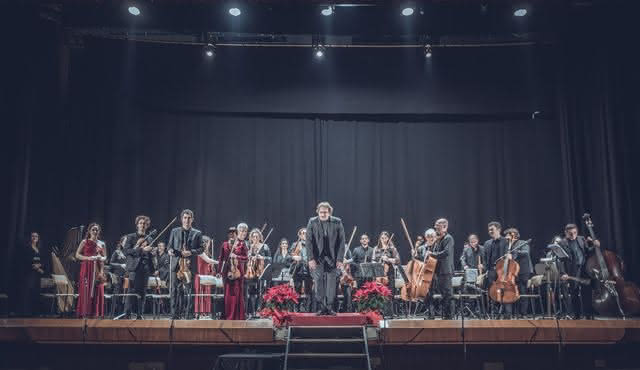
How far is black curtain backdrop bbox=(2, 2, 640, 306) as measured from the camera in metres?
13.2

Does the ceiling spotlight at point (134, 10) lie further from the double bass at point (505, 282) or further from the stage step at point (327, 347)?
the double bass at point (505, 282)

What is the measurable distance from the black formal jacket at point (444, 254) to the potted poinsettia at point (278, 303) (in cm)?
258

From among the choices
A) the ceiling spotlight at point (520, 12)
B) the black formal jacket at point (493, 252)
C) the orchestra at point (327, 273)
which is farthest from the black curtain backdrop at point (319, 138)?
the black formal jacket at point (493, 252)

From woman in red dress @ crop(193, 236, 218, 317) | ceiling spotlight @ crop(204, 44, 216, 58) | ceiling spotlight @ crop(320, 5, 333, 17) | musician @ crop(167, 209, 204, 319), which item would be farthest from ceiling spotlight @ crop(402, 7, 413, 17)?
woman in red dress @ crop(193, 236, 218, 317)

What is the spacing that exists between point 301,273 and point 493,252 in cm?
358

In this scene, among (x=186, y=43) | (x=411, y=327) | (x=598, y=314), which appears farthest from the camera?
(x=186, y=43)

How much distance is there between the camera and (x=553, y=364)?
312 inches

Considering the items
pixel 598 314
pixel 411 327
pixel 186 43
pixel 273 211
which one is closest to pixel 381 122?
pixel 273 211

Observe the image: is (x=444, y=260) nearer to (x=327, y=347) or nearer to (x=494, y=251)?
(x=494, y=251)

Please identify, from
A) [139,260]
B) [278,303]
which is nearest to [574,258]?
[278,303]

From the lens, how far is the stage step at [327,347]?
23.1 feet

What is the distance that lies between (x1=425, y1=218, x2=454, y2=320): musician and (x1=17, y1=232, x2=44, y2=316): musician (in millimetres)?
7684

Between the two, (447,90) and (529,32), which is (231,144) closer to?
(447,90)

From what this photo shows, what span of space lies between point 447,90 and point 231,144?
5.46 metres
